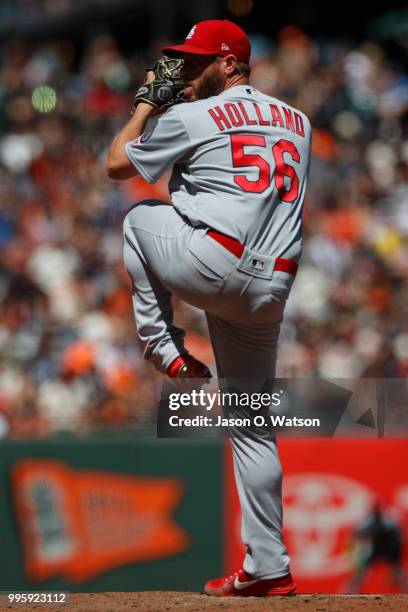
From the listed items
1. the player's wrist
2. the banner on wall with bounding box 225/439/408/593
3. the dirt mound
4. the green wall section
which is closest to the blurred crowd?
the green wall section

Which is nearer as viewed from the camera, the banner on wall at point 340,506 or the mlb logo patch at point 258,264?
the mlb logo patch at point 258,264

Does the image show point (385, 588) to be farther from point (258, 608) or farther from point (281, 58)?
point (281, 58)

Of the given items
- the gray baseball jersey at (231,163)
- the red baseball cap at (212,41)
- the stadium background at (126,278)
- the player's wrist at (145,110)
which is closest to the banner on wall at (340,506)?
the stadium background at (126,278)

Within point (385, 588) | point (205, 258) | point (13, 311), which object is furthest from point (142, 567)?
point (13, 311)

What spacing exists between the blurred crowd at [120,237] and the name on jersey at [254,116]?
3415 mm

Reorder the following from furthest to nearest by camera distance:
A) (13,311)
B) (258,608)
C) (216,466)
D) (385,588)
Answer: (13,311) < (216,466) < (385,588) < (258,608)

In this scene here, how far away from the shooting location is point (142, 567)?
21.1ft

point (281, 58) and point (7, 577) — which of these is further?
point (281, 58)

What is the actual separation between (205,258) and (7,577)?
11.4 feet

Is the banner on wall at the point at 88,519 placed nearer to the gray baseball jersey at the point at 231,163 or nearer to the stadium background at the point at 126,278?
the stadium background at the point at 126,278

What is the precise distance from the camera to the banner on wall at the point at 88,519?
6410mm

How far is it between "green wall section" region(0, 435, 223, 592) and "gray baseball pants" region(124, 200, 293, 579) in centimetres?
228

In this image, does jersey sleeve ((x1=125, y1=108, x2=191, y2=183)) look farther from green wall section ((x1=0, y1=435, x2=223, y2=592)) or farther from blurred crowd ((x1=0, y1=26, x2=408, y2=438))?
blurred crowd ((x1=0, y1=26, x2=408, y2=438))

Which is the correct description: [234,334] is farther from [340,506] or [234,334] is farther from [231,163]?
[340,506]
